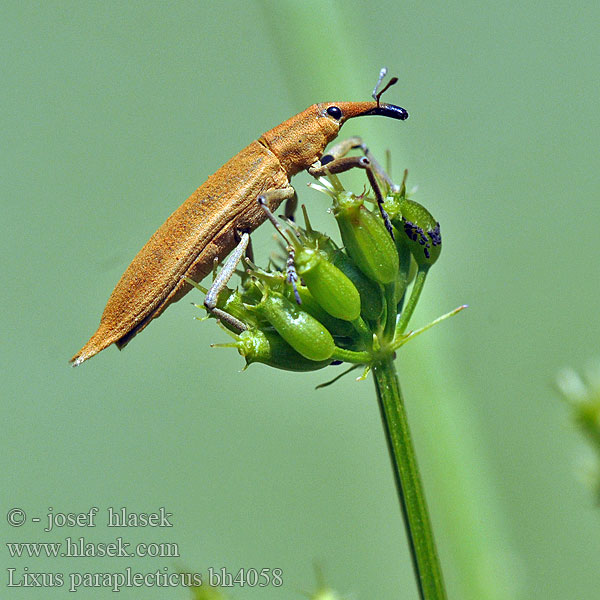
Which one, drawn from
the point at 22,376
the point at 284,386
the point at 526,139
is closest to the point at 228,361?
the point at 284,386

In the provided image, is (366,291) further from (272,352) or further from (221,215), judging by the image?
(221,215)

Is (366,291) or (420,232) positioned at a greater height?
(420,232)

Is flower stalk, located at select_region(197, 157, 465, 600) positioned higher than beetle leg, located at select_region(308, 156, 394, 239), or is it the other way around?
beetle leg, located at select_region(308, 156, 394, 239)

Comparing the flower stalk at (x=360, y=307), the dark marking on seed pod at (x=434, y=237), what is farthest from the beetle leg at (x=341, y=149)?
the dark marking on seed pod at (x=434, y=237)

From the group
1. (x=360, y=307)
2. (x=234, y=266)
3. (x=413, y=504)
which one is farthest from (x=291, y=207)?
(x=413, y=504)

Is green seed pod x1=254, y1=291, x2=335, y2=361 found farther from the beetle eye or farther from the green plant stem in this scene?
the beetle eye

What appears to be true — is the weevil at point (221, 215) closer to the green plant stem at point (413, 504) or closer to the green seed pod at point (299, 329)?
the green seed pod at point (299, 329)

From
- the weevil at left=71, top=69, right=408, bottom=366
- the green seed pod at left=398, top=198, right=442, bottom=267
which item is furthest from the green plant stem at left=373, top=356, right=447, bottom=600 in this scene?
the weevil at left=71, top=69, right=408, bottom=366
